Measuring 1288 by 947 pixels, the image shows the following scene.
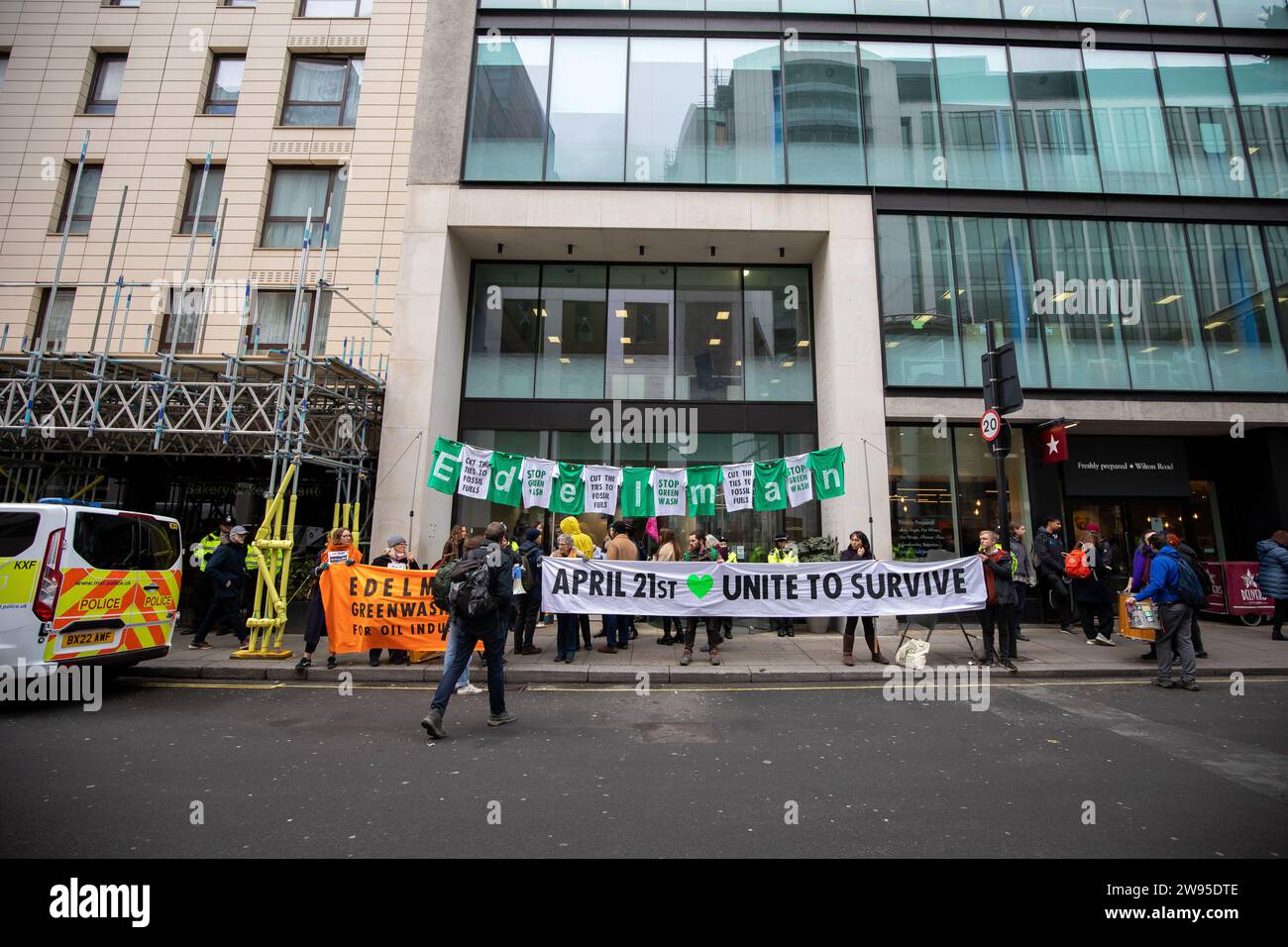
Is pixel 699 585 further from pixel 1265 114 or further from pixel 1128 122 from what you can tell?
pixel 1265 114

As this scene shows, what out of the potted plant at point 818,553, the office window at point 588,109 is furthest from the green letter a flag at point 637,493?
the office window at point 588,109

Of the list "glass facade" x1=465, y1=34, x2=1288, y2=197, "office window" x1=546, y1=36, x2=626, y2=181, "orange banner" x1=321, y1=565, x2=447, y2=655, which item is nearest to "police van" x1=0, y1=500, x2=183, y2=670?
"orange banner" x1=321, y1=565, x2=447, y2=655

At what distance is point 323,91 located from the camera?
612 inches

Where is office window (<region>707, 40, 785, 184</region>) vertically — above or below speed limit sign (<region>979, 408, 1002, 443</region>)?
above

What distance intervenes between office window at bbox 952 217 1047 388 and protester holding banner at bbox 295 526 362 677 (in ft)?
43.6

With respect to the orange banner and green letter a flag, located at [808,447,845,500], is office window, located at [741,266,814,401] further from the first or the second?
the orange banner

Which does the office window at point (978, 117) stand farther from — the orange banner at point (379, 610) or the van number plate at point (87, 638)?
the van number plate at point (87, 638)

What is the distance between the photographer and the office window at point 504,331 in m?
14.6

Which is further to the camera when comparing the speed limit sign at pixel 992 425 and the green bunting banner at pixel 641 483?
the green bunting banner at pixel 641 483

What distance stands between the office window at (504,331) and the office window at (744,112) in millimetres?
5483

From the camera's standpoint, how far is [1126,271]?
13.8 m

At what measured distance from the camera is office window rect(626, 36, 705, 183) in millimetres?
14211

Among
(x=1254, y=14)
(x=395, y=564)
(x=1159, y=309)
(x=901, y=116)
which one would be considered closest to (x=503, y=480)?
(x=395, y=564)

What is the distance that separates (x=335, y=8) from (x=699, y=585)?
1884 cm
